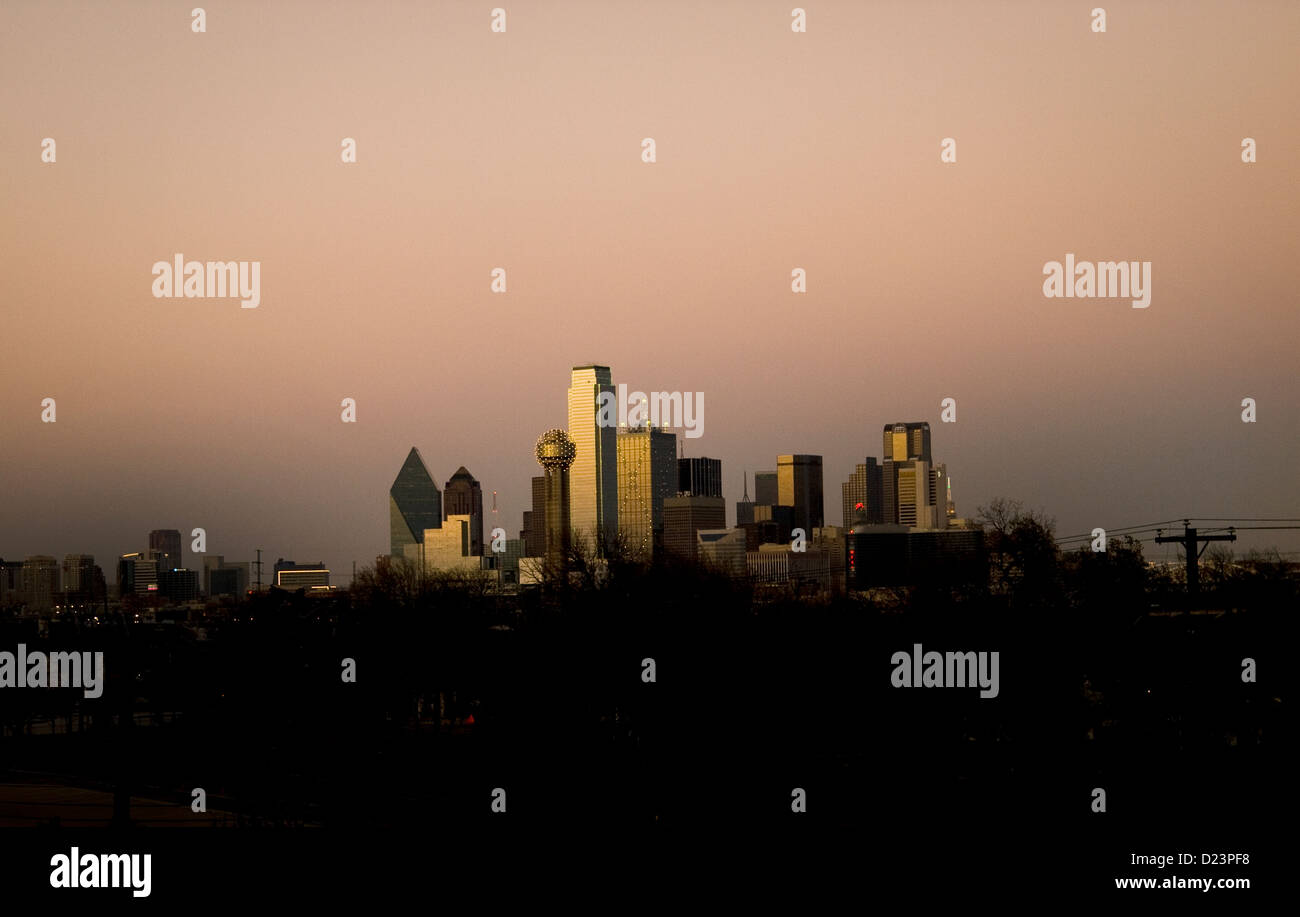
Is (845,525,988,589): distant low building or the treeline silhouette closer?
the treeline silhouette

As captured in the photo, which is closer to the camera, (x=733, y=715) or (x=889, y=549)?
(x=733, y=715)

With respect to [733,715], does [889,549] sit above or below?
below

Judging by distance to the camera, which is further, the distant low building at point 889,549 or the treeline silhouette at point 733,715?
the distant low building at point 889,549
